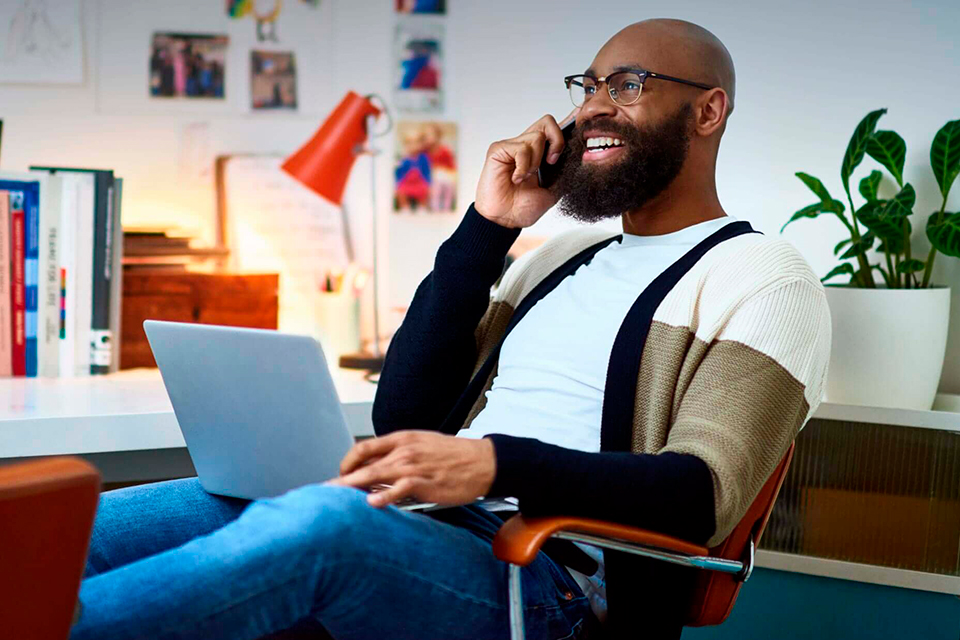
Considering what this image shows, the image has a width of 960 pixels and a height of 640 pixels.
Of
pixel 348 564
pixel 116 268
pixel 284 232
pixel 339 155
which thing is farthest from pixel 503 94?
pixel 348 564

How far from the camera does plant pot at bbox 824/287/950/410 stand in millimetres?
1858

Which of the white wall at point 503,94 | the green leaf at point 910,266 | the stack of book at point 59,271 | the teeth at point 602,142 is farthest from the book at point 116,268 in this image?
the green leaf at point 910,266

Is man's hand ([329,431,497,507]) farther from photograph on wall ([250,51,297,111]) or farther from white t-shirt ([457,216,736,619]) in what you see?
photograph on wall ([250,51,297,111])

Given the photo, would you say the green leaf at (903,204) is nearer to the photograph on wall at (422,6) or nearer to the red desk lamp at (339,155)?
the red desk lamp at (339,155)

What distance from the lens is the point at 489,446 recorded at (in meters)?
1.17

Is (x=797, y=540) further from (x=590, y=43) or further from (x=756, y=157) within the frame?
(x=590, y=43)

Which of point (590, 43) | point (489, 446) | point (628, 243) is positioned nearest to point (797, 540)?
point (628, 243)

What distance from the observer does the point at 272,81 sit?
2.50 metres

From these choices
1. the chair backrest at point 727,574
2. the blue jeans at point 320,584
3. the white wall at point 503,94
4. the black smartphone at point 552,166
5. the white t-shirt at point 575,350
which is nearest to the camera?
the blue jeans at point 320,584

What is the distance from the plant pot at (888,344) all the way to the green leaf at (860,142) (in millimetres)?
234

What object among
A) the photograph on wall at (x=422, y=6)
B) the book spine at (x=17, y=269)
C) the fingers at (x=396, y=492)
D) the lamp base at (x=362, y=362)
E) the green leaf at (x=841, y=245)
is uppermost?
the photograph on wall at (x=422, y=6)

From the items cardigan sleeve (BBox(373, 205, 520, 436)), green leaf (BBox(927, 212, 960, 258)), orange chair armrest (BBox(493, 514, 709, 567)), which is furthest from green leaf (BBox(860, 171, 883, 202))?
orange chair armrest (BBox(493, 514, 709, 567))

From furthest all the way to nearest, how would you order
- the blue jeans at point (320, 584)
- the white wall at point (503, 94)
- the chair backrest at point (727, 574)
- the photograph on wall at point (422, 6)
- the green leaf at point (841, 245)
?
the photograph on wall at point (422, 6)
the white wall at point (503, 94)
the green leaf at point (841, 245)
the chair backrest at point (727, 574)
the blue jeans at point (320, 584)

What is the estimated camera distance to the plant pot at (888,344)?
1.86 metres
